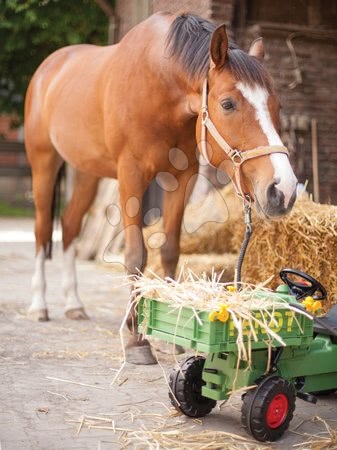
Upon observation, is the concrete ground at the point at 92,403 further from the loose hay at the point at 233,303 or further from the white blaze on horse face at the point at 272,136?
the white blaze on horse face at the point at 272,136

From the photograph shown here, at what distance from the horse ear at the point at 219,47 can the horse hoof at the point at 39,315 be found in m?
2.58

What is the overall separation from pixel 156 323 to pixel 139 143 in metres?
1.42

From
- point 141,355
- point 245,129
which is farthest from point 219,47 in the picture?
point 141,355

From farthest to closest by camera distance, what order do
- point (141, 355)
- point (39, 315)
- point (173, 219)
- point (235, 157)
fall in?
point (39, 315) < point (173, 219) < point (141, 355) < point (235, 157)

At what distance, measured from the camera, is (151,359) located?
14.0 ft

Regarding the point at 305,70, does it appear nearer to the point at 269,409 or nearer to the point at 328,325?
the point at 328,325

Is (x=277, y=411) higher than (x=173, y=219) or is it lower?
lower

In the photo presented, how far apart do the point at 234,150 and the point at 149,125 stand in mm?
830

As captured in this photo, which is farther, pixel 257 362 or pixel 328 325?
pixel 328 325

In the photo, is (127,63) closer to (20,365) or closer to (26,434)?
(20,365)

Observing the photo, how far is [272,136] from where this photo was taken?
3.51 m

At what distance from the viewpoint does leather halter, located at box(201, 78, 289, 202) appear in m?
3.47

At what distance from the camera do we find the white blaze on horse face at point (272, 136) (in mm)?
3330

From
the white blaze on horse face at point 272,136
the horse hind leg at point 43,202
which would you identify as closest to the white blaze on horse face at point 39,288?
the horse hind leg at point 43,202
